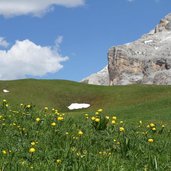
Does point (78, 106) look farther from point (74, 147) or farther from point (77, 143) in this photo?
point (74, 147)

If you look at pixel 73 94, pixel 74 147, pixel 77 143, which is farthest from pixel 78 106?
pixel 74 147

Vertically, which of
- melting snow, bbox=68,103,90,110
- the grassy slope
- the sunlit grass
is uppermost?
the grassy slope

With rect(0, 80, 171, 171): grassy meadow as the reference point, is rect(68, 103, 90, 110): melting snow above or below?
above

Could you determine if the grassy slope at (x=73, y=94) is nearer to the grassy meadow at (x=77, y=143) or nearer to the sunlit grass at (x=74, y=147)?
the grassy meadow at (x=77, y=143)

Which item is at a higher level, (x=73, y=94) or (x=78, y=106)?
(x=73, y=94)

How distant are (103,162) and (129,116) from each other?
89.4 ft

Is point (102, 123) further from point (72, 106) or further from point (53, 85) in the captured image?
point (53, 85)

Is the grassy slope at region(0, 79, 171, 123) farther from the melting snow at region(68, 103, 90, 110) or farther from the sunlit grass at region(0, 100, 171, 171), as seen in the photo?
the sunlit grass at region(0, 100, 171, 171)

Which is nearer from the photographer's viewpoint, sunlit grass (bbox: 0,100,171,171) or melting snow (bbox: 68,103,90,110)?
sunlit grass (bbox: 0,100,171,171)

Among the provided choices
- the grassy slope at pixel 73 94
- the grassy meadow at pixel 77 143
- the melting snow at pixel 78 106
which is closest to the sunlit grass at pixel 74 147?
the grassy meadow at pixel 77 143

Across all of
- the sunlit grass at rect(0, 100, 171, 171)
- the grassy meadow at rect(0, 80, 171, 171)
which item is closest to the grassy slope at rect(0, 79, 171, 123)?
the grassy meadow at rect(0, 80, 171, 171)

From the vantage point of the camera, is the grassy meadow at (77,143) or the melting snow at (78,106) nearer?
the grassy meadow at (77,143)

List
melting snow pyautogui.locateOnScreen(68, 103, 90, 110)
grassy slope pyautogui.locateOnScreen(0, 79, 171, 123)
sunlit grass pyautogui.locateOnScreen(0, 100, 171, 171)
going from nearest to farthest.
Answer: sunlit grass pyautogui.locateOnScreen(0, 100, 171, 171), grassy slope pyautogui.locateOnScreen(0, 79, 171, 123), melting snow pyautogui.locateOnScreen(68, 103, 90, 110)

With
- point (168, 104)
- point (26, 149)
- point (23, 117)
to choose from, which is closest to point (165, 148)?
point (26, 149)
